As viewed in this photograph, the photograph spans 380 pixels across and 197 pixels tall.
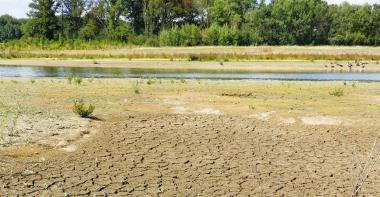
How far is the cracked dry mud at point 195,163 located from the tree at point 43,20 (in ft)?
304

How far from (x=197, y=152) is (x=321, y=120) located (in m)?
5.91

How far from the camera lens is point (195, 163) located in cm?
1119

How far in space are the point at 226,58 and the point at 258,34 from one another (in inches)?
1489

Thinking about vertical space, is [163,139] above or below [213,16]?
below

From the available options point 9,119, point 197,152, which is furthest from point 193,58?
point 197,152

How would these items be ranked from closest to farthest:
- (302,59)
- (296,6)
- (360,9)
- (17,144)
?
(17,144), (302,59), (296,6), (360,9)

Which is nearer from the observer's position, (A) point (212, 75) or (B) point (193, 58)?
(A) point (212, 75)

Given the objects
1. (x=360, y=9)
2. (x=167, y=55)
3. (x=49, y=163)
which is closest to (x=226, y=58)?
(x=167, y=55)

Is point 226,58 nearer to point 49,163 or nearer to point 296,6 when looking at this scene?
point 296,6

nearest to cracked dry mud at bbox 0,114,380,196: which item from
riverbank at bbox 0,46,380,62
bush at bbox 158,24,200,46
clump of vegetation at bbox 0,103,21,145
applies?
clump of vegetation at bbox 0,103,21,145

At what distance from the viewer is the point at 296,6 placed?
357 ft

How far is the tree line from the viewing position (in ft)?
339

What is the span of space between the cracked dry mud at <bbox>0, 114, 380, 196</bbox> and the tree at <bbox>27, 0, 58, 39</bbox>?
304ft

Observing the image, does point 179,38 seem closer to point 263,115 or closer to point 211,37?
point 211,37
